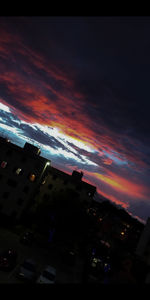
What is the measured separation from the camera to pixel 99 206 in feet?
212

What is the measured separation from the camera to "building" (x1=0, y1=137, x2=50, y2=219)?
34375 mm

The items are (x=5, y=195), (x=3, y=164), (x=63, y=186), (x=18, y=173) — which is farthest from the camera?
(x=63, y=186)

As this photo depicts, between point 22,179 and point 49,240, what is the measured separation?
38.8 ft

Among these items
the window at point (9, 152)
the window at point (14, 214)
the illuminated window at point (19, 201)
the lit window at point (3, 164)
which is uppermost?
the window at point (9, 152)

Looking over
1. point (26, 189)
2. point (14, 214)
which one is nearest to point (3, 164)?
point (26, 189)

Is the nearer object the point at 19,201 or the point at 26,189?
the point at 19,201

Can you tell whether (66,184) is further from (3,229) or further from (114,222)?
(114,222)

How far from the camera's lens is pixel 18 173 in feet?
114

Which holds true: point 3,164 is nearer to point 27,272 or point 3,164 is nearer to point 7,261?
point 7,261

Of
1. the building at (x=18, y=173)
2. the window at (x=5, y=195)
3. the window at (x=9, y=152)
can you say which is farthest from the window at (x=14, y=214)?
the window at (x=9, y=152)

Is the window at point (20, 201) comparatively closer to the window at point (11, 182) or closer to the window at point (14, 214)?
the window at point (14, 214)

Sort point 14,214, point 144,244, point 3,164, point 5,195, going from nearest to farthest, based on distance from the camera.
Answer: point 144,244 → point 14,214 → point 5,195 → point 3,164

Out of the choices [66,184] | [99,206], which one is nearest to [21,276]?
[66,184]

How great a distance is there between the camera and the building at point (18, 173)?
113ft
